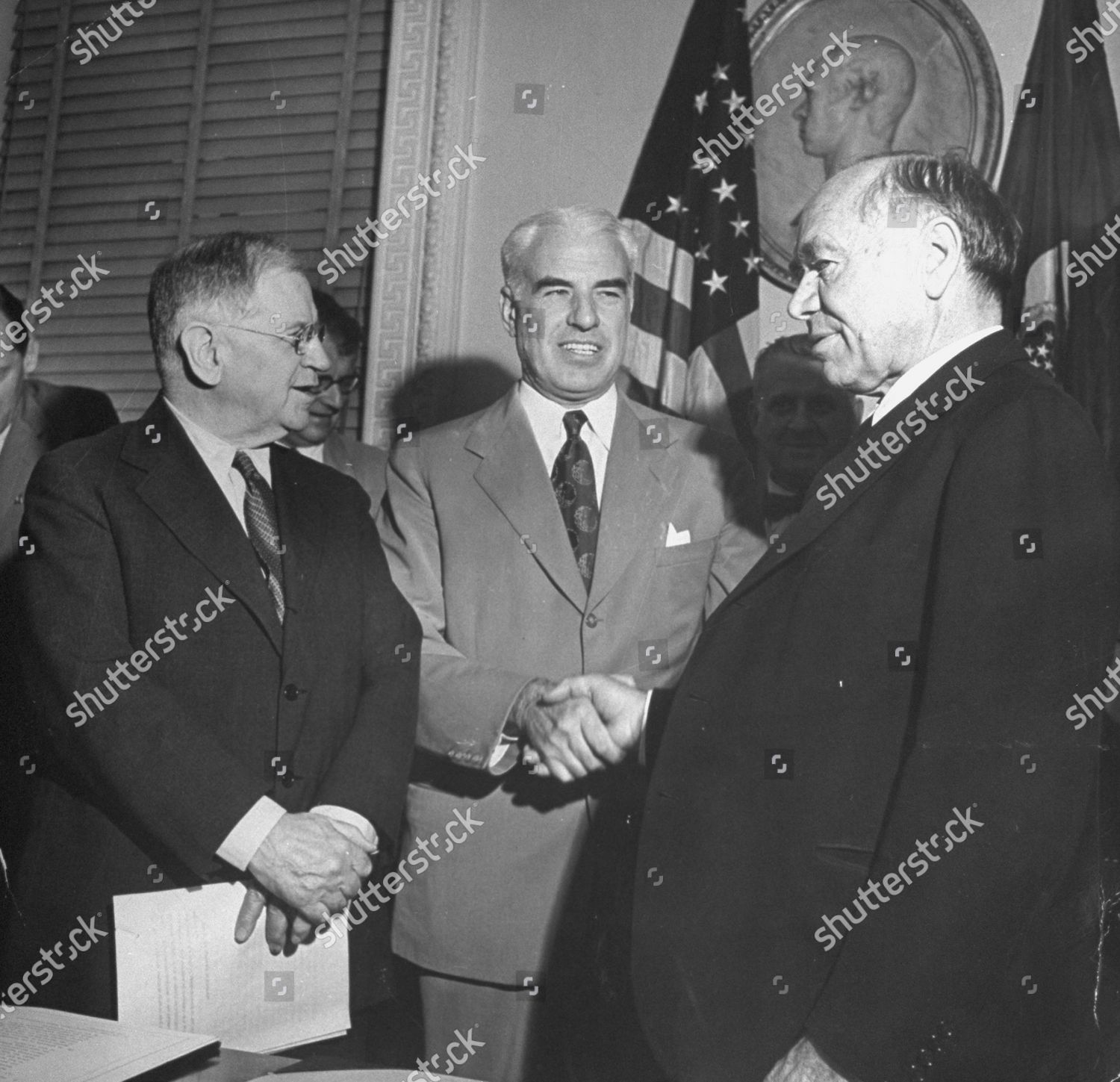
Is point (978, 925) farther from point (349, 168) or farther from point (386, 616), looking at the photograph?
point (349, 168)

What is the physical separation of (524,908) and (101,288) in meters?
1.41

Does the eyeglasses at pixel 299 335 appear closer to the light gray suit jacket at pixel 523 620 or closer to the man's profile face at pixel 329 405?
the man's profile face at pixel 329 405

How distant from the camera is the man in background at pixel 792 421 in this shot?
6.10ft

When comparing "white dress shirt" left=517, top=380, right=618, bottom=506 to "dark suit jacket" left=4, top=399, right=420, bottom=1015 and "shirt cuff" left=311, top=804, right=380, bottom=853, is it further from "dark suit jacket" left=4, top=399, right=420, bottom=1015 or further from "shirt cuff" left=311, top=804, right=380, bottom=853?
"shirt cuff" left=311, top=804, right=380, bottom=853

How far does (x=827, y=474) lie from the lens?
145 cm

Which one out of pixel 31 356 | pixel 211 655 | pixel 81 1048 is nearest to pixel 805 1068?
pixel 81 1048

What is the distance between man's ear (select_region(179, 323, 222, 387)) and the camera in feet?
6.55

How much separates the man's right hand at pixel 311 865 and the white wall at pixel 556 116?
86 centimetres

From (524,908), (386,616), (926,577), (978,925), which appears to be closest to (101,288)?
(386,616)

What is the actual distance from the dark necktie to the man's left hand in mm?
865

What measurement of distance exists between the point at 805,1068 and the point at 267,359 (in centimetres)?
139

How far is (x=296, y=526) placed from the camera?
6.63 ft

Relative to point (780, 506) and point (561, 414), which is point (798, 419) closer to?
point (780, 506)

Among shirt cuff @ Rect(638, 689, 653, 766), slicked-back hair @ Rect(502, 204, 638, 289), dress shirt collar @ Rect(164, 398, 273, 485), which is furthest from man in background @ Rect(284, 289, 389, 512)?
shirt cuff @ Rect(638, 689, 653, 766)
